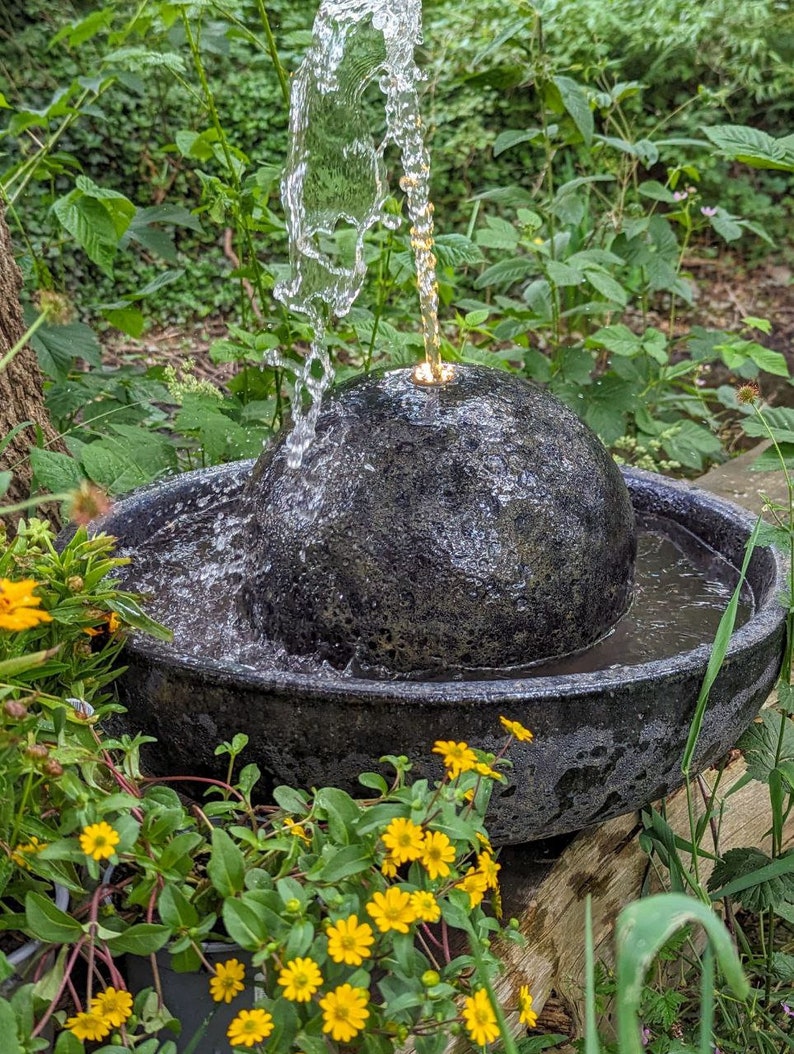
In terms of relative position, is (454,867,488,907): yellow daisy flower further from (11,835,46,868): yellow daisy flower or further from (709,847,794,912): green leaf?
(709,847,794,912): green leaf

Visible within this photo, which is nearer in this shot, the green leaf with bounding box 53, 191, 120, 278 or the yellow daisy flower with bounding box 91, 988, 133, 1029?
the yellow daisy flower with bounding box 91, 988, 133, 1029

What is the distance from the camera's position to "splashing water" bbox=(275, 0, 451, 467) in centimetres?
228

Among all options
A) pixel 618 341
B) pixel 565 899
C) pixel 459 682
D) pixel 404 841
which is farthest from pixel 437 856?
pixel 618 341

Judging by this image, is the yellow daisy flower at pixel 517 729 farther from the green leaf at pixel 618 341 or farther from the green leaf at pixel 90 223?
the green leaf at pixel 618 341

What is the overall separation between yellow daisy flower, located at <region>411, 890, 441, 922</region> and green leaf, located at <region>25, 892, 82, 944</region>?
0.39 metres

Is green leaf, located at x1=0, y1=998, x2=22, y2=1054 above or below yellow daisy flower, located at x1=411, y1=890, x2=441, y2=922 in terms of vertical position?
above

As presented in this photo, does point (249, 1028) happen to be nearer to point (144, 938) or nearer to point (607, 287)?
point (144, 938)

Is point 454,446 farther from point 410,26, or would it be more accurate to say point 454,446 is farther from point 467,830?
point 410,26

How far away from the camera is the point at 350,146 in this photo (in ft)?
8.32

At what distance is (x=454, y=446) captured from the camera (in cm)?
189

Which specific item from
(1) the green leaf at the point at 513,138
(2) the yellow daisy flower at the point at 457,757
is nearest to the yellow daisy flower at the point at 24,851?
(2) the yellow daisy flower at the point at 457,757

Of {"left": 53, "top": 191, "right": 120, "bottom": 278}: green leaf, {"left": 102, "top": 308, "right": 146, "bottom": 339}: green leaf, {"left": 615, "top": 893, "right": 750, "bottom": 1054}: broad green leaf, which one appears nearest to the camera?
{"left": 615, "top": 893, "right": 750, "bottom": 1054}: broad green leaf

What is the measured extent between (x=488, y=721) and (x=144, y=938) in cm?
52

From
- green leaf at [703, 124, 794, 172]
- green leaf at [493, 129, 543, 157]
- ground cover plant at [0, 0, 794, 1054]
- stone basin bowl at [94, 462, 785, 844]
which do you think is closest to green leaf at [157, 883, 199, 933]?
ground cover plant at [0, 0, 794, 1054]
